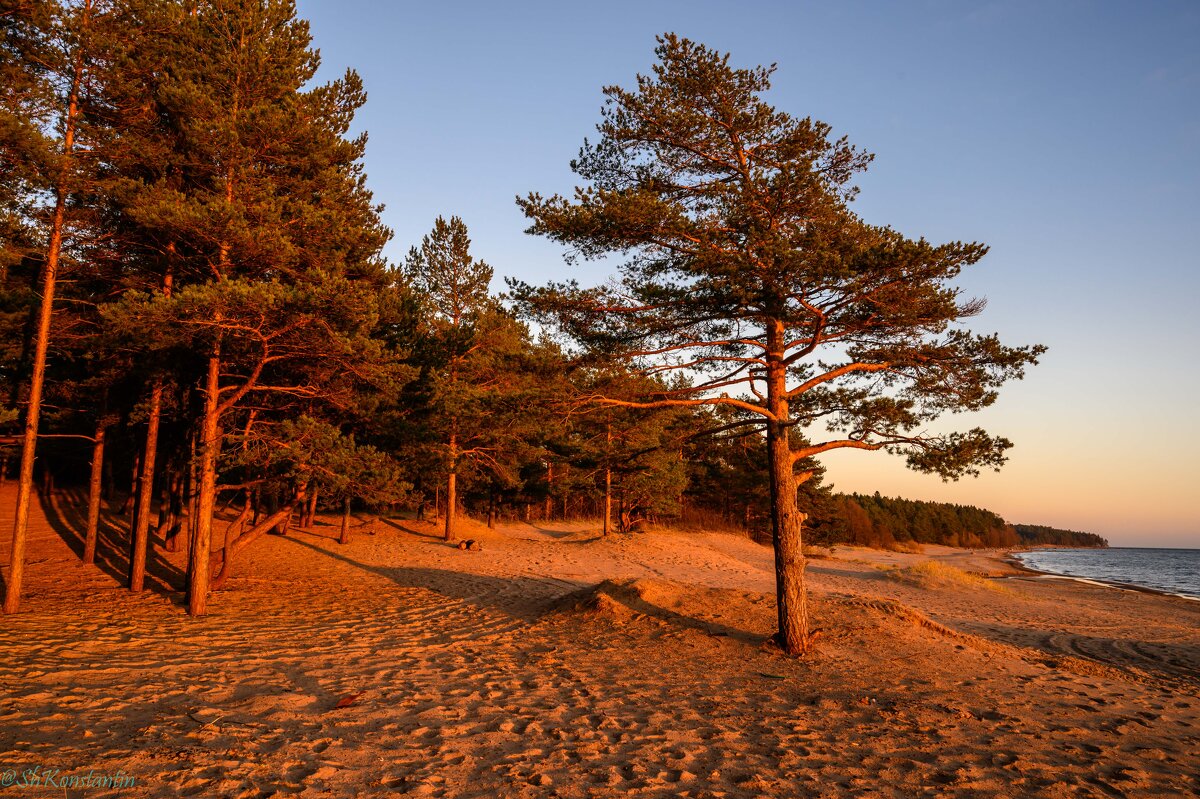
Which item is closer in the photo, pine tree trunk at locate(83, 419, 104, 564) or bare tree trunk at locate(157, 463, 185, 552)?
pine tree trunk at locate(83, 419, 104, 564)

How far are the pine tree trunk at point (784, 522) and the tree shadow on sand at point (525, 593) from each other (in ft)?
3.11

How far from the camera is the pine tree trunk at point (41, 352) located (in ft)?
36.7

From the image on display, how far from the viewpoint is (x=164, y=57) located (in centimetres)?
1188

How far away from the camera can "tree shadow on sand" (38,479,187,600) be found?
1559 centimetres

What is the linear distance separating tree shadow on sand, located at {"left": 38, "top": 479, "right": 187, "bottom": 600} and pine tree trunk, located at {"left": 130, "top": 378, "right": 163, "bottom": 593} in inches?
26.2

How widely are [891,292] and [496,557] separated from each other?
19.3 meters

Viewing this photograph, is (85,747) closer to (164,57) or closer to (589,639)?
(589,639)

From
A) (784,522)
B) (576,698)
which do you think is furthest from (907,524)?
(576,698)

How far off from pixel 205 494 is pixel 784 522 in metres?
11.4

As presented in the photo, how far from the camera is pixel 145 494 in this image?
12828mm

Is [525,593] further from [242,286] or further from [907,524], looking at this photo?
[907,524]

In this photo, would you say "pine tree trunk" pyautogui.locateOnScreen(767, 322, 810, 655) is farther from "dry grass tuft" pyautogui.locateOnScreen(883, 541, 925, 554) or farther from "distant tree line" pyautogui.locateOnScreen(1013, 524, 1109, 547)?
"distant tree line" pyautogui.locateOnScreen(1013, 524, 1109, 547)

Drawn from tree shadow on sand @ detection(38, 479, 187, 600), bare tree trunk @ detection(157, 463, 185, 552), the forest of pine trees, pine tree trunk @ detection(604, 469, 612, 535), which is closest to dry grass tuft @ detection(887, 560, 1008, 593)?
pine tree trunk @ detection(604, 469, 612, 535)
